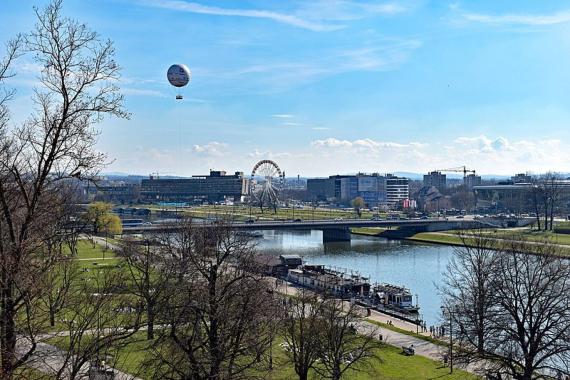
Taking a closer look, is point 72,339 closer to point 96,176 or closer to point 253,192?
point 96,176

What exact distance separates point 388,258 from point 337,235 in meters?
24.3

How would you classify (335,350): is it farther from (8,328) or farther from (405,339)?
(8,328)

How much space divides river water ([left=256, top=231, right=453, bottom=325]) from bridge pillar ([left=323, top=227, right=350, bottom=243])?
1.52m

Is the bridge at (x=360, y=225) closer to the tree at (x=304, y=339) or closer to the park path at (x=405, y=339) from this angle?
the park path at (x=405, y=339)

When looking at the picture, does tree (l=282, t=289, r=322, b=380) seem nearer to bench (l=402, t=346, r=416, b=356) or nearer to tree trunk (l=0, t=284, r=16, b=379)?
bench (l=402, t=346, r=416, b=356)

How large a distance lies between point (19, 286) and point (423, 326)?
29.1 m

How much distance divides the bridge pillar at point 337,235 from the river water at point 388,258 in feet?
4.98

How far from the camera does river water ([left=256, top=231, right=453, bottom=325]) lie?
49.0 metres

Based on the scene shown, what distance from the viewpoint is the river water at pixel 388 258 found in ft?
161

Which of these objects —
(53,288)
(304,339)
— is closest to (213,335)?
(53,288)

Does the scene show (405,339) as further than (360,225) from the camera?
No

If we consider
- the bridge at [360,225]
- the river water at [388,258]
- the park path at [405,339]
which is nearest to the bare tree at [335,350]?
the park path at [405,339]

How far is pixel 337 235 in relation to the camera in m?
94.6

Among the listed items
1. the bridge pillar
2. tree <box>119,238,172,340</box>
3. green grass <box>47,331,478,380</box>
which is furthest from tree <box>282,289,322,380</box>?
the bridge pillar
